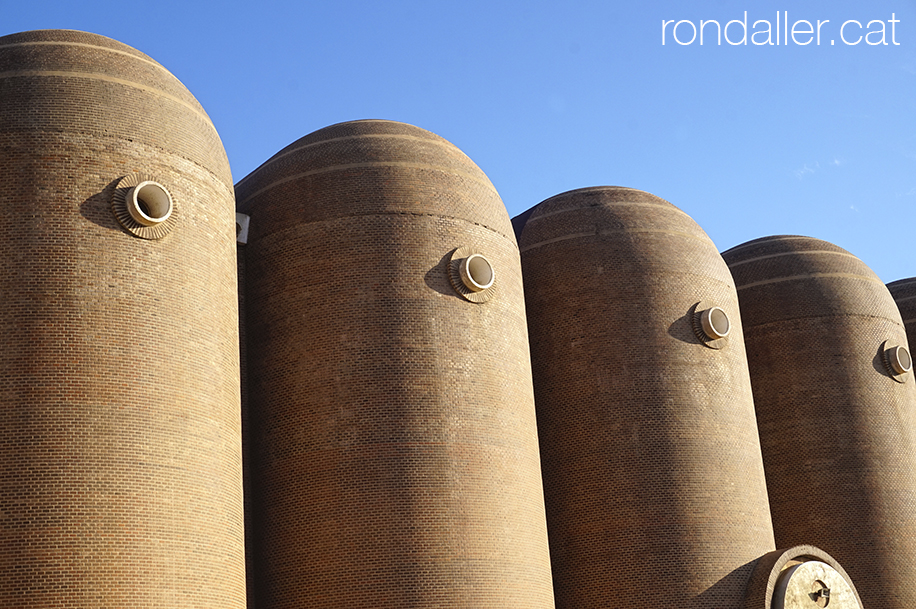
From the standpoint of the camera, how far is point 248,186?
3319 cm

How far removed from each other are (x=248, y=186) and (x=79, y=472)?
12.9 meters

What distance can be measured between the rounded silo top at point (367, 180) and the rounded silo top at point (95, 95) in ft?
11.3

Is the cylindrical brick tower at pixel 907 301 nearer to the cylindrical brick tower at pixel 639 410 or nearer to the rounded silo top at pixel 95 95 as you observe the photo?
the cylindrical brick tower at pixel 639 410

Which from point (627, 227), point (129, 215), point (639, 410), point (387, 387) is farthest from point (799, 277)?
point (129, 215)

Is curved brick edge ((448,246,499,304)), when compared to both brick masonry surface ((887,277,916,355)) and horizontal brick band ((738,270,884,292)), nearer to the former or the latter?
horizontal brick band ((738,270,884,292))

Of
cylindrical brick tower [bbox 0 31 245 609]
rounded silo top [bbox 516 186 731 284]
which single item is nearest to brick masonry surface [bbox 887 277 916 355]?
rounded silo top [bbox 516 186 731 284]

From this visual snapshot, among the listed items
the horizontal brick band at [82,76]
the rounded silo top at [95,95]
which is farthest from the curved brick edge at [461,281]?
the horizontal brick band at [82,76]

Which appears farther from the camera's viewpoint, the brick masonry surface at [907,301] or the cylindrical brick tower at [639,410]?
the brick masonry surface at [907,301]

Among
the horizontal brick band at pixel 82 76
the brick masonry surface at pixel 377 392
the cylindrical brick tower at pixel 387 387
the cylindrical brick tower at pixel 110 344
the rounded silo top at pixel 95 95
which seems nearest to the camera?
the cylindrical brick tower at pixel 110 344

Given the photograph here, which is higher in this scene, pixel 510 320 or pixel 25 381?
pixel 510 320

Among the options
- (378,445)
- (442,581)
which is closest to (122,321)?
(378,445)

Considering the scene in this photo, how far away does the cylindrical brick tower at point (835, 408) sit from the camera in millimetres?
39312

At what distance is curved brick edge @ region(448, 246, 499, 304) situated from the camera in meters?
30.0

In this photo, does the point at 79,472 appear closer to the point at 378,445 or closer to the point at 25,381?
the point at 25,381
